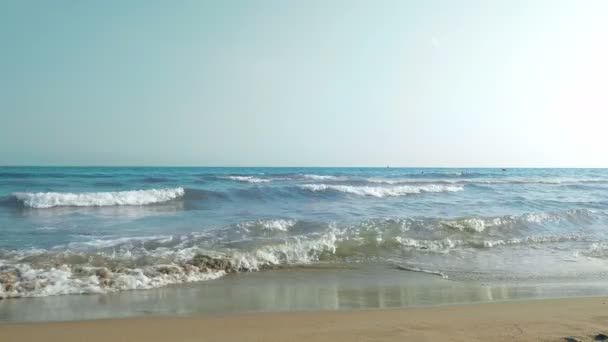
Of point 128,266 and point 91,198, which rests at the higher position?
point 91,198

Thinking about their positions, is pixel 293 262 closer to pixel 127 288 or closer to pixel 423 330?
pixel 127 288

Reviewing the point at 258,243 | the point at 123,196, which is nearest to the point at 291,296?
the point at 258,243

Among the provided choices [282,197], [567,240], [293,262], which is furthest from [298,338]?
[282,197]

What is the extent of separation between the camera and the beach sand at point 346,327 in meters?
3.82

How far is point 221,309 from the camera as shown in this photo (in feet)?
15.9

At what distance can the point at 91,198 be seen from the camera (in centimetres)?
1656

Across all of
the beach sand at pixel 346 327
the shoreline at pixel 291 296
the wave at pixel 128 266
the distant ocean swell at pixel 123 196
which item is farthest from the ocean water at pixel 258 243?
the beach sand at pixel 346 327

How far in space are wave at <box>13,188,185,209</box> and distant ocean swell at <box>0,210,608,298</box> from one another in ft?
27.1

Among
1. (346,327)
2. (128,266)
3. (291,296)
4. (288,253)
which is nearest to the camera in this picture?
(346,327)

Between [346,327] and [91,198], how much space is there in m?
15.3

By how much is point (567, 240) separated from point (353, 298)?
8.05m

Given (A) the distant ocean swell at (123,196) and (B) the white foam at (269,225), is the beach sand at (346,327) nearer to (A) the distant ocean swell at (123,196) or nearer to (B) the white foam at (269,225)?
(B) the white foam at (269,225)

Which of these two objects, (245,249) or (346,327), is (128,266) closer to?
(245,249)

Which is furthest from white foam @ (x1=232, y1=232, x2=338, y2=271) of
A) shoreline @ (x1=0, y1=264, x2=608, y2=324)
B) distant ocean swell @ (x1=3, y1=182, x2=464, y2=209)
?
distant ocean swell @ (x1=3, y1=182, x2=464, y2=209)
